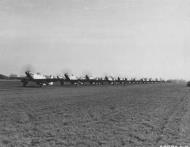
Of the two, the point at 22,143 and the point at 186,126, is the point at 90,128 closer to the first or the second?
the point at 22,143

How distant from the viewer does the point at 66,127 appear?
950cm

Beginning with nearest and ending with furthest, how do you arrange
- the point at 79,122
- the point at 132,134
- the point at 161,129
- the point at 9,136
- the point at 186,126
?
1. the point at 9,136
2. the point at 132,134
3. the point at 161,129
4. the point at 186,126
5. the point at 79,122

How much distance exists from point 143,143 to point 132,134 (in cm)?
128

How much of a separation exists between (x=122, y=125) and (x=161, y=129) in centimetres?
157

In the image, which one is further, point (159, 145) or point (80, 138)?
point (80, 138)

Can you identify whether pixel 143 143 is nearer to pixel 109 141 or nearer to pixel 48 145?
pixel 109 141

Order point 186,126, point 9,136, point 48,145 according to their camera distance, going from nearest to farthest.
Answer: point 48,145
point 9,136
point 186,126

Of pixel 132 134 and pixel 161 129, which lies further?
pixel 161 129

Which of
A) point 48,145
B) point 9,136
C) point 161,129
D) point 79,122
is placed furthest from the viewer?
point 79,122

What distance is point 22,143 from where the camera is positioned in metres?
7.08

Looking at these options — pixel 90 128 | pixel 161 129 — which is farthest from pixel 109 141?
pixel 161 129

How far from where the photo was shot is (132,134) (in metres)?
8.45

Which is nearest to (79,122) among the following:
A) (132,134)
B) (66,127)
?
(66,127)

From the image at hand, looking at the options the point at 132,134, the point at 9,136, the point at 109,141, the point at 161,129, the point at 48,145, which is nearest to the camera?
the point at 48,145
